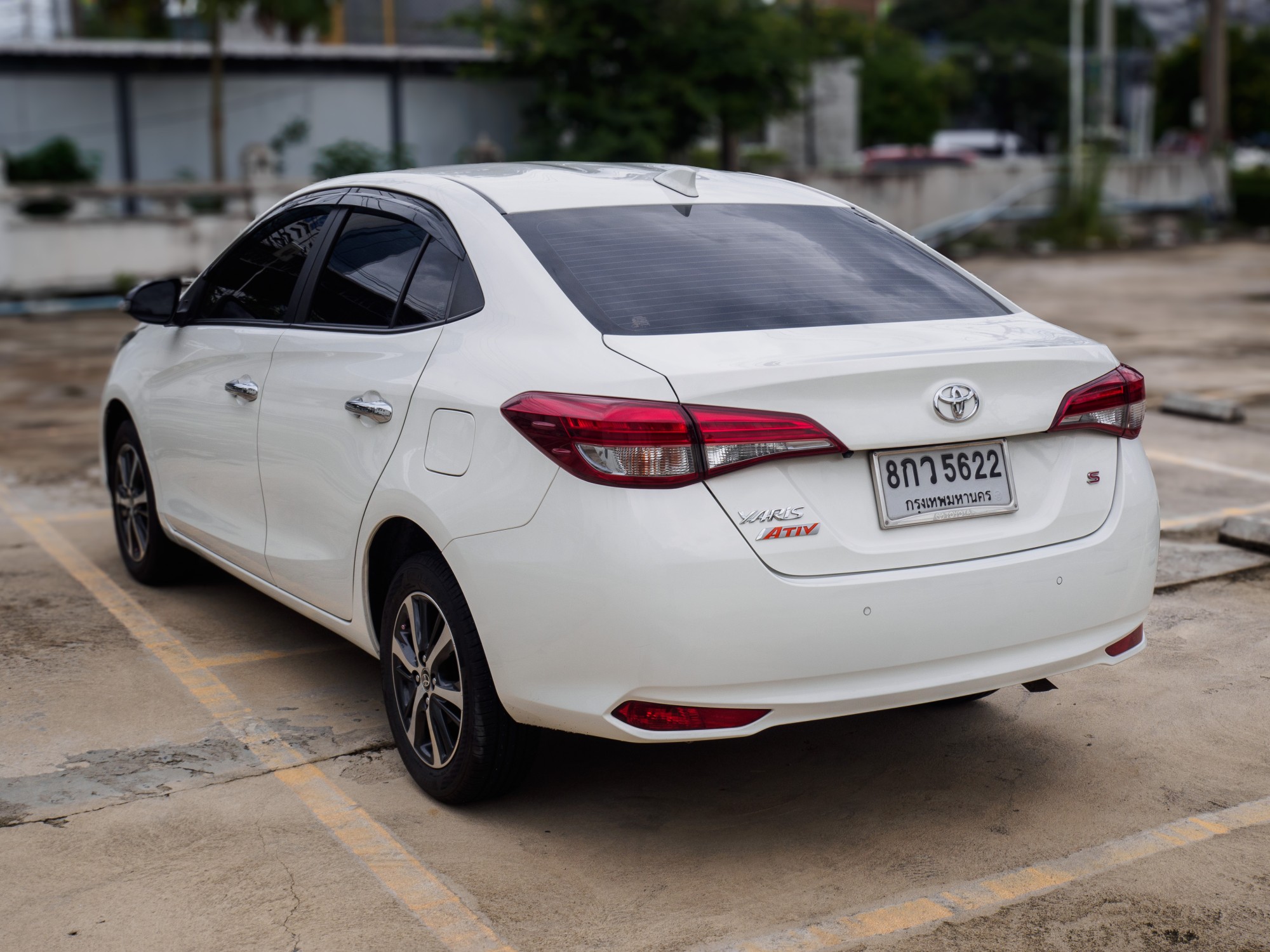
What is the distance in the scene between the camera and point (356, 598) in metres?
4.21

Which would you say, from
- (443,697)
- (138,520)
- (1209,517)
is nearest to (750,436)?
(443,697)

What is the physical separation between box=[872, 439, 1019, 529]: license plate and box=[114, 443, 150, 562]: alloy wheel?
11.5 ft

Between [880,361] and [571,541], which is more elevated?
[880,361]

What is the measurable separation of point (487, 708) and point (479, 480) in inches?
23.2

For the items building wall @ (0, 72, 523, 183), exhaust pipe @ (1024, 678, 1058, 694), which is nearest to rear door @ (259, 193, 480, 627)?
exhaust pipe @ (1024, 678, 1058, 694)

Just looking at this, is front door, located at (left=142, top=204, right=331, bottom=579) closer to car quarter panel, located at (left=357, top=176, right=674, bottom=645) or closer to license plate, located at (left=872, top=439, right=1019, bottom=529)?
car quarter panel, located at (left=357, top=176, right=674, bottom=645)

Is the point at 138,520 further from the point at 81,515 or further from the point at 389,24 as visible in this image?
the point at 389,24

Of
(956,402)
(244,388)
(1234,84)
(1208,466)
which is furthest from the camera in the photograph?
(1234,84)

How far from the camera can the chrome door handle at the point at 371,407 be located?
3934mm

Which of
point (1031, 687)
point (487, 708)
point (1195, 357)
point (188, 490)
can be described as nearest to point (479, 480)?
point (487, 708)

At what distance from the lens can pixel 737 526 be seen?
3.29m

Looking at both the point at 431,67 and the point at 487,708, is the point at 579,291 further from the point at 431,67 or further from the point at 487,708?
the point at 431,67

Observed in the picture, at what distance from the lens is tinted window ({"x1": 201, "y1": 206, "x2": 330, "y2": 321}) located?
4805 mm

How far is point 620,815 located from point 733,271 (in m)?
1.49
